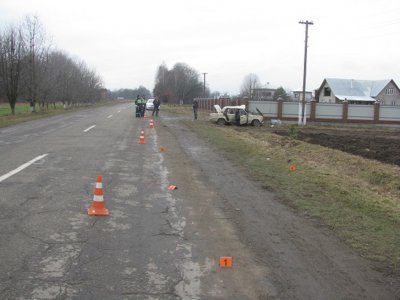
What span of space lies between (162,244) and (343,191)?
5.12 metres

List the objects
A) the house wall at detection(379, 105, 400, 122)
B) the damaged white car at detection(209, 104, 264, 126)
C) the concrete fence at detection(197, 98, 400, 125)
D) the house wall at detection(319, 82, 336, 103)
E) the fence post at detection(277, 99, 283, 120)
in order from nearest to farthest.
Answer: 1. the damaged white car at detection(209, 104, 264, 126)
2. the concrete fence at detection(197, 98, 400, 125)
3. the fence post at detection(277, 99, 283, 120)
4. the house wall at detection(379, 105, 400, 122)
5. the house wall at detection(319, 82, 336, 103)

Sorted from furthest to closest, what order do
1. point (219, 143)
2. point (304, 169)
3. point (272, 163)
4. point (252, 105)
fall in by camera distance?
1. point (252, 105)
2. point (219, 143)
3. point (272, 163)
4. point (304, 169)

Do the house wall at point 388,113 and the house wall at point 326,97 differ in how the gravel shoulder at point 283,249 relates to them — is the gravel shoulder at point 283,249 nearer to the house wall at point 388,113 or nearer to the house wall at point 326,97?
the house wall at point 388,113

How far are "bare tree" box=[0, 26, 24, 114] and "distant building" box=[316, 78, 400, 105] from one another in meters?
58.9

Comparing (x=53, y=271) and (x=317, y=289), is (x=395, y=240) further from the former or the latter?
(x=53, y=271)

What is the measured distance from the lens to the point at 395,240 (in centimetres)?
613

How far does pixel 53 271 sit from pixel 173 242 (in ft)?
5.20

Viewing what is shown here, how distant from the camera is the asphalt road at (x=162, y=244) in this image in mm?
4363

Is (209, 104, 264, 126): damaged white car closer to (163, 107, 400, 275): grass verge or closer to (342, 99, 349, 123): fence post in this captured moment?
(342, 99, 349, 123): fence post

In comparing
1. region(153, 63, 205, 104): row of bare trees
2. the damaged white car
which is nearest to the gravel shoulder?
the damaged white car

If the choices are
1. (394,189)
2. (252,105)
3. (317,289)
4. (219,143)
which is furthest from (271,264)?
(252,105)

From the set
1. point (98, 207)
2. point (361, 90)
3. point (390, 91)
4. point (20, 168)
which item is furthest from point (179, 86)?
point (98, 207)

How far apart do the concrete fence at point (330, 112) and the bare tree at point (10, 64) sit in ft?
67.9

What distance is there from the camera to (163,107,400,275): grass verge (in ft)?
20.1
